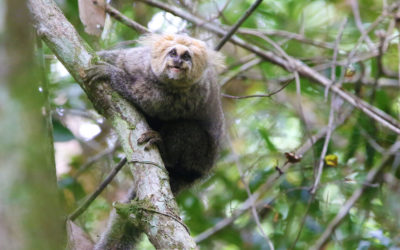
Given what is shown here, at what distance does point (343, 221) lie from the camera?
585 cm

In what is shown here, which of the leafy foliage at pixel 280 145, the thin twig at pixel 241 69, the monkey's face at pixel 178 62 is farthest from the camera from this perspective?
the thin twig at pixel 241 69

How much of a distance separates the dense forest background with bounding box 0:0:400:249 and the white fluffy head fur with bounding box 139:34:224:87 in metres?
0.42

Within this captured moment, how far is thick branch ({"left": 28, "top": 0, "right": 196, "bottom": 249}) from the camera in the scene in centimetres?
339

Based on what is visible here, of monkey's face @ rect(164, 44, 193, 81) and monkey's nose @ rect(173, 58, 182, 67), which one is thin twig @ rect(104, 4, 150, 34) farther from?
monkey's nose @ rect(173, 58, 182, 67)

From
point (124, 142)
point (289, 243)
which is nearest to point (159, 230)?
point (124, 142)

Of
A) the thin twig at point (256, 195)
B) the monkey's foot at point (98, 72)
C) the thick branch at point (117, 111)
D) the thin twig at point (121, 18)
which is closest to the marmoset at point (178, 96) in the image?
the monkey's foot at point (98, 72)

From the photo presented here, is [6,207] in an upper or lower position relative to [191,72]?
upper

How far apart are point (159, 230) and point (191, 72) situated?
2.32m

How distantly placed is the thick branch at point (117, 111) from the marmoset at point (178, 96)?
594mm

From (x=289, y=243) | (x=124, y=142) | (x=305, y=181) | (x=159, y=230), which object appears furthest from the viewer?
(x=305, y=181)

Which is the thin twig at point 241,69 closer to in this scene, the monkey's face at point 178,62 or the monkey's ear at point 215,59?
the monkey's ear at point 215,59

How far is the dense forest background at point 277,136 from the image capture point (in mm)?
5742

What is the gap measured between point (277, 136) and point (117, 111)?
3860 millimetres

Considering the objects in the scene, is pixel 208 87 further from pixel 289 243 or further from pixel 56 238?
pixel 56 238
